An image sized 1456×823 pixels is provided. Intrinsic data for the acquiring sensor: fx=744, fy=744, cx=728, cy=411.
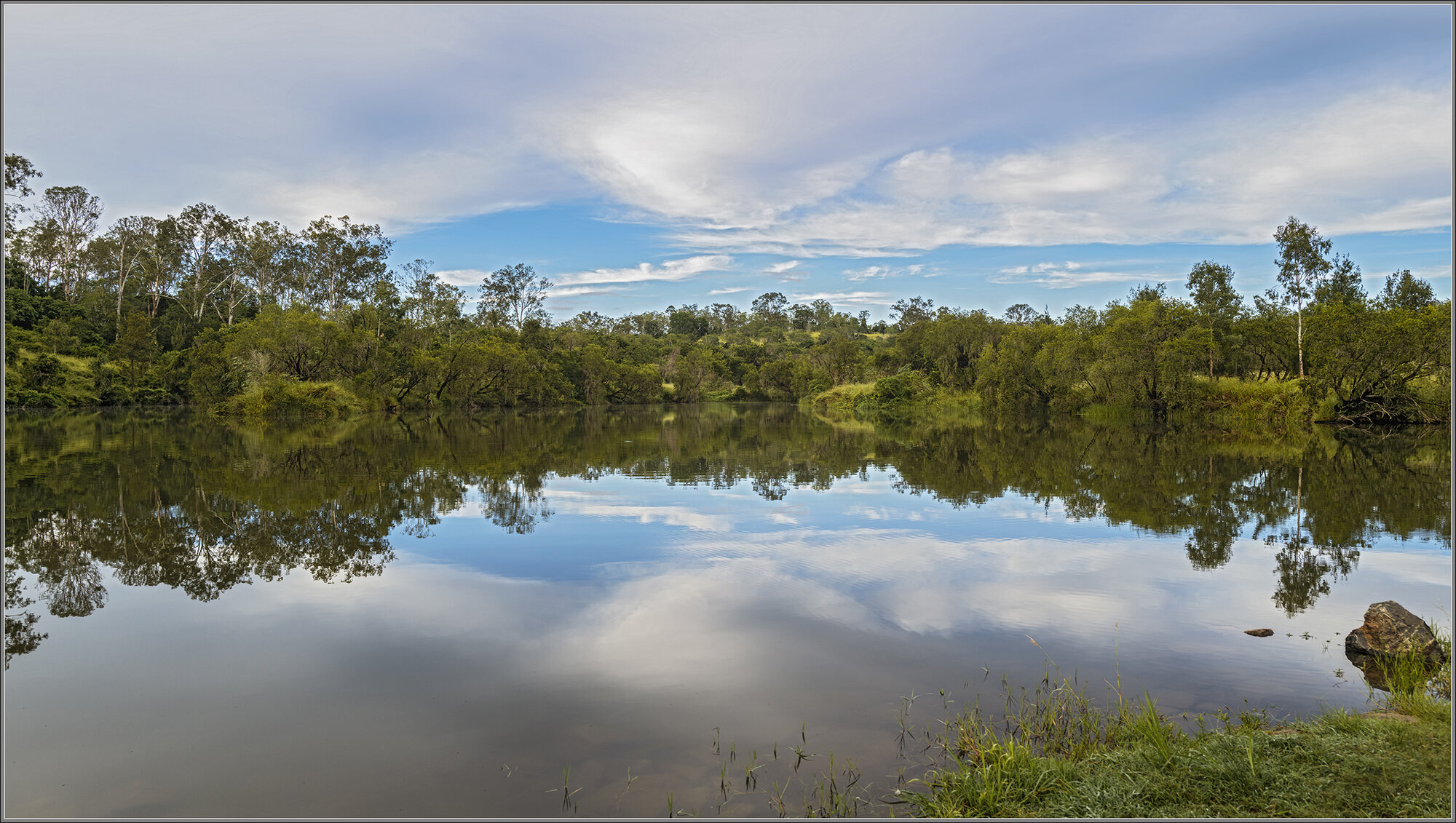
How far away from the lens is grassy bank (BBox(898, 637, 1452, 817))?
384 centimetres

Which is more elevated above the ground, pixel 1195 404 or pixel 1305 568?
pixel 1195 404

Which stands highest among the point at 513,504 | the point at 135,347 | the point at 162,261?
the point at 162,261

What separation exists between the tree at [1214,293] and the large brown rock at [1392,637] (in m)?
40.4

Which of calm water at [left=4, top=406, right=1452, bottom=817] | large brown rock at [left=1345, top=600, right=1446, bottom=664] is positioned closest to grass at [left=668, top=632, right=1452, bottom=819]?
calm water at [left=4, top=406, right=1452, bottom=817]

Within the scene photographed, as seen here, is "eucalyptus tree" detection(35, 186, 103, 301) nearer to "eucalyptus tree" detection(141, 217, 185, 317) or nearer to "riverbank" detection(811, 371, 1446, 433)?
"eucalyptus tree" detection(141, 217, 185, 317)

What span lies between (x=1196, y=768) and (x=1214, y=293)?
47104 mm

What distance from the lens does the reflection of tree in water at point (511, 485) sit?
375 inches

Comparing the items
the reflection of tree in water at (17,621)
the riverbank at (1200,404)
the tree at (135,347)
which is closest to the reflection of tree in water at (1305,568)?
the reflection of tree in water at (17,621)

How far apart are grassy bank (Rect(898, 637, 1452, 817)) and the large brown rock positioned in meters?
1.16

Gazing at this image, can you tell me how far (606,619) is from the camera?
24.0 feet

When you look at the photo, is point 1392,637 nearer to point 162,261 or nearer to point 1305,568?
point 1305,568

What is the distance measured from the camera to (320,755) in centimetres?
471

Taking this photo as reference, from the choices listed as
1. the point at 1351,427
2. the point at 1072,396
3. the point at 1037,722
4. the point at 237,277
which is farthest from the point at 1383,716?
the point at 237,277

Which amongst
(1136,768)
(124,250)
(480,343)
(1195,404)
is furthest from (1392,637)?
(124,250)
